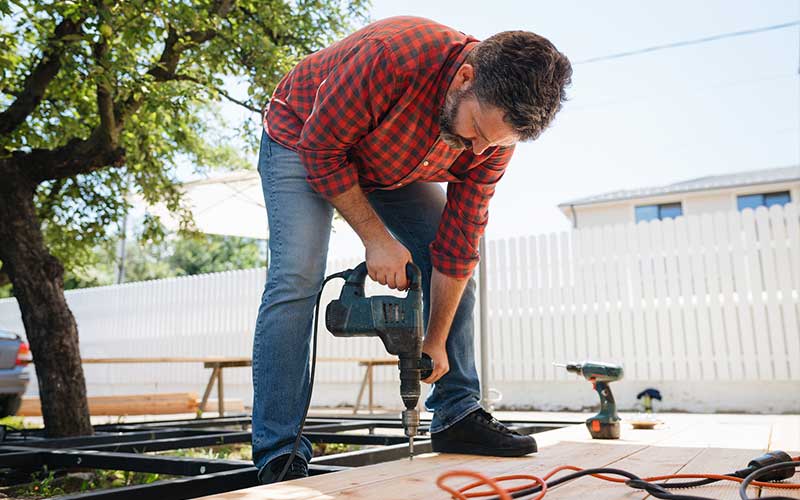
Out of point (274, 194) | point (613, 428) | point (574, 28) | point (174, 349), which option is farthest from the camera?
point (574, 28)

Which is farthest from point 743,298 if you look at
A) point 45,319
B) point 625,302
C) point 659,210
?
point 659,210

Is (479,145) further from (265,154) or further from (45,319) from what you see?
(45,319)

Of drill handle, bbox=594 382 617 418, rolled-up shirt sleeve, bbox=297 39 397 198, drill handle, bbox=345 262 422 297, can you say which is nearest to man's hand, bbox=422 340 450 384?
drill handle, bbox=345 262 422 297

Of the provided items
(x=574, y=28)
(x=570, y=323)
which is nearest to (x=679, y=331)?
(x=570, y=323)

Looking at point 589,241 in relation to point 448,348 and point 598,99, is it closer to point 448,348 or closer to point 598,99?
point 448,348

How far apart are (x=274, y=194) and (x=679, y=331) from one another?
6.46 metres

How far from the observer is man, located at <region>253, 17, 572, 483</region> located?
1.55 meters

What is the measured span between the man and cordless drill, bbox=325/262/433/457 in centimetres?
6

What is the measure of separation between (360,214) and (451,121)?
34 centimetres

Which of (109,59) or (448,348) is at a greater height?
(109,59)

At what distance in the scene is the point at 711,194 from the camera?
17.3 m

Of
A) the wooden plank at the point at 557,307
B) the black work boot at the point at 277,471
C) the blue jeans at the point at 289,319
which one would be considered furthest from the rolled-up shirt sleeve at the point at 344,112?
the wooden plank at the point at 557,307

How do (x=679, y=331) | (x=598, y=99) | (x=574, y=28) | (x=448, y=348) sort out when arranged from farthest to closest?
1. (x=598, y=99)
2. (x=574, y=28)
3. (x=679, y=331)
4. (x=448, y=348)

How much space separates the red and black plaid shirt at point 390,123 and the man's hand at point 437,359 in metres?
0.22
